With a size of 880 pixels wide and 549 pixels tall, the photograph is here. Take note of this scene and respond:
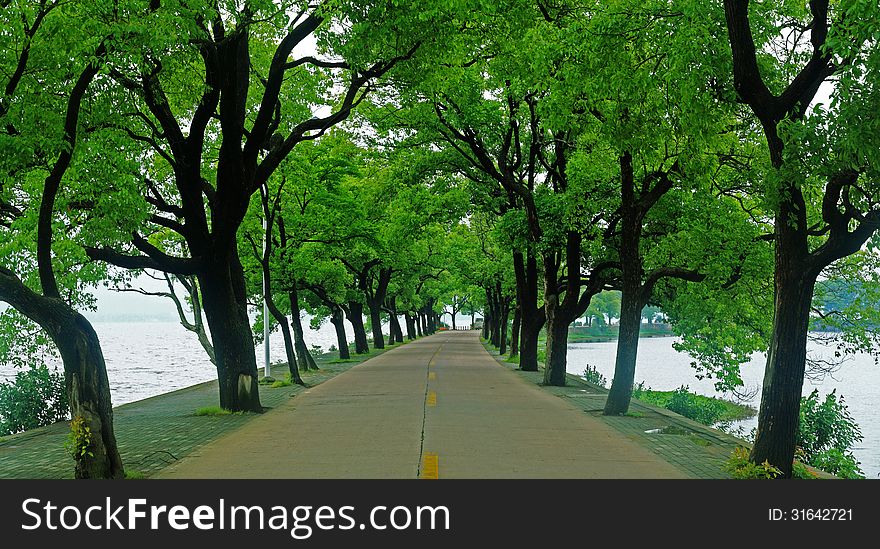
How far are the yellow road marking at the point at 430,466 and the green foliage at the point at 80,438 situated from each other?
3639 mm

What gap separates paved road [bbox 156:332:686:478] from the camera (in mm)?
9898

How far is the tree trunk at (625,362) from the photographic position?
16.8 metres

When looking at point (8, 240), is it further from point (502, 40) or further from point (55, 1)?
point (502, 40)

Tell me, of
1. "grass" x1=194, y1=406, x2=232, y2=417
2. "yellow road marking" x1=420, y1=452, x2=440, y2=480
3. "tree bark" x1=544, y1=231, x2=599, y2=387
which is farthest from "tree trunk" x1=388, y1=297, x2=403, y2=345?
"yellow road marking" x1=420, y1=452, x2=440, y2=480

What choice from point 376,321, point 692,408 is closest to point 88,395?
point 692,408

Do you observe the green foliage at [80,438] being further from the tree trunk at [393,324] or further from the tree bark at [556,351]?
the tree trunk at [393,324]

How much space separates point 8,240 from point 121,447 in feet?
24.6

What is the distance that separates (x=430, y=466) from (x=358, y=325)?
130 feet

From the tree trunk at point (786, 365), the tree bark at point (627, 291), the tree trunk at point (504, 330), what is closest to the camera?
the tree trunk at point (786, 365)

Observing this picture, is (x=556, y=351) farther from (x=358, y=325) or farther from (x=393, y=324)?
(x=393, y=324)

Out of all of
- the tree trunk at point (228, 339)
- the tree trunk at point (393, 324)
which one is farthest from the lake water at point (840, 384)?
the tree trunk at point (393, 324)

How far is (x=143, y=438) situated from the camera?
13.4m
